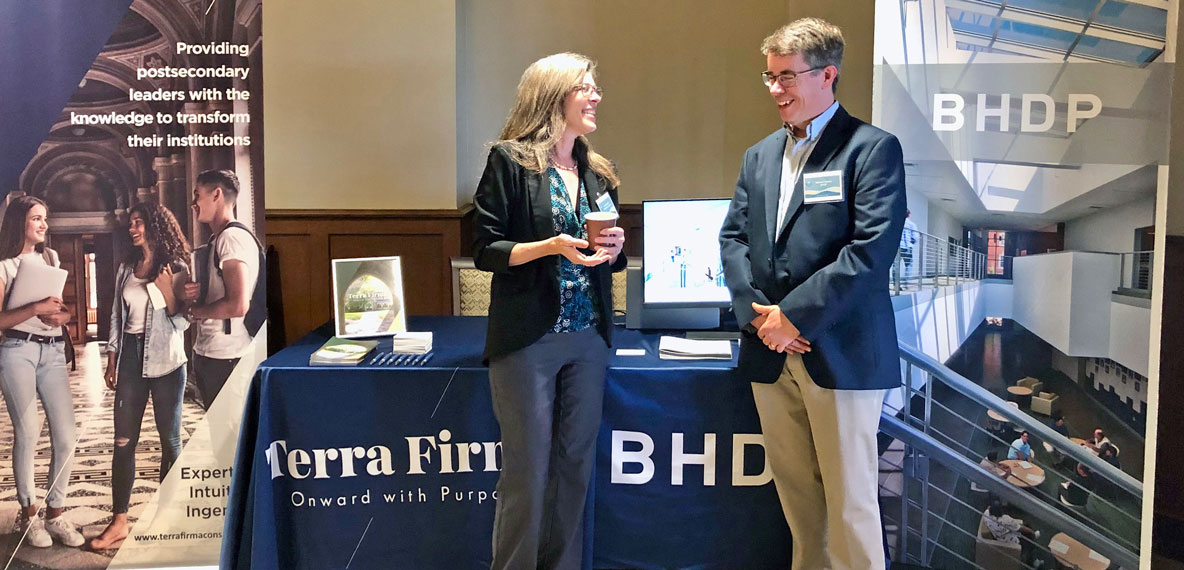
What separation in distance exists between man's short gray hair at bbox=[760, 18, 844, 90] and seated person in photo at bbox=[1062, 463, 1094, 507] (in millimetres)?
1360

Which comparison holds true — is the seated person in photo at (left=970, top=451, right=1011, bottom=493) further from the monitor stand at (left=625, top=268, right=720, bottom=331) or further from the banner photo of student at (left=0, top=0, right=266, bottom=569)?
the banner photo of student at (left=0, top=0, right=266, bottom=569)

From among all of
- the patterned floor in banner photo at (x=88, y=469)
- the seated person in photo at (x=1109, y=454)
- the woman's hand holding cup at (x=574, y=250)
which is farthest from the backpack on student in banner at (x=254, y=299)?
the seated person in photo at (x=1109, y=454)

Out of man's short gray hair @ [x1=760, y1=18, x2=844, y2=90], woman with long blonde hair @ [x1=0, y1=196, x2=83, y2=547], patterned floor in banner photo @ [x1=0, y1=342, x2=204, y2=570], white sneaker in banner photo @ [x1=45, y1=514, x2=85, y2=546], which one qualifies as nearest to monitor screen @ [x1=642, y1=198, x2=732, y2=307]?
man's short gray hair @ [x1=760, y1=18, x2=844, y2=90]

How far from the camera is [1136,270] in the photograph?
2.04 metres

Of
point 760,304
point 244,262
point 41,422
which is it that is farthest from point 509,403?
point 41,422

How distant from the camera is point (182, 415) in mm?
2322

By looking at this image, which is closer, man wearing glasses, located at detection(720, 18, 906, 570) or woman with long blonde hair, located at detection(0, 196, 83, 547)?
man wearing glasses, located at detection(720, 18, 906, 570)

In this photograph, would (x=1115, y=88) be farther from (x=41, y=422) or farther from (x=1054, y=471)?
(x=41, y=422)

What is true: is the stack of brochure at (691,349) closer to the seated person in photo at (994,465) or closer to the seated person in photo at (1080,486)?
the seated person in photo at (994,465)

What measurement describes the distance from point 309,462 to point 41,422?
2.66 feet

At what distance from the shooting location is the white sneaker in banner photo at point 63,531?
7.45 ft

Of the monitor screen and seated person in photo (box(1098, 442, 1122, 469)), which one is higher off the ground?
the monitor screen

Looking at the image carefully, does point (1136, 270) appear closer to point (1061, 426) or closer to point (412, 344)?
point (1061, 426)

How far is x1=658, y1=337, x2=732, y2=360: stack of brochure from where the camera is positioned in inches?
89.5
